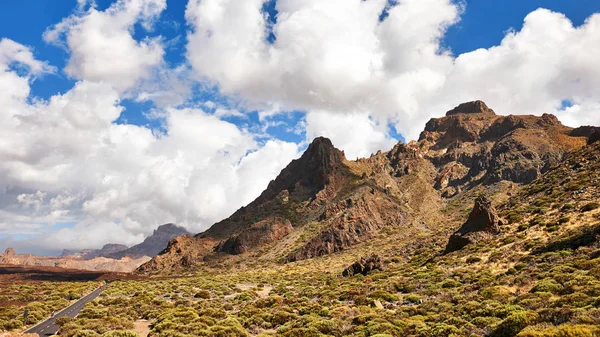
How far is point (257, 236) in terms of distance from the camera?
130m

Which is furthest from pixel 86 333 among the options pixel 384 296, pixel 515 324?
pixel 515 324

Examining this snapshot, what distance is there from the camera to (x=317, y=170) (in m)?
166

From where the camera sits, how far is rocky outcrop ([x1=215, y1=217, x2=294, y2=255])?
126 meters

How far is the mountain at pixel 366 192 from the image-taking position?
396ft

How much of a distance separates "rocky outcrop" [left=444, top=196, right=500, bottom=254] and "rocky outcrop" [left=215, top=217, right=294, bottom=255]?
85.3m

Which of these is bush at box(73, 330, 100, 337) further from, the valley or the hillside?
the hillside

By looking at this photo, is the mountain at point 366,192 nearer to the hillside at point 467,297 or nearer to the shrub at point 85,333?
the hillside at point 467,297

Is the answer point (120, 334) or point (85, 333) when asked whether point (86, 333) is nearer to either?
point (85, 333)

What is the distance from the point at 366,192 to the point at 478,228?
8854 cm

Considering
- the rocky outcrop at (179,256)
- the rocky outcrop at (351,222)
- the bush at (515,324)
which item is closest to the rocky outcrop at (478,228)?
the bush at (515,324)

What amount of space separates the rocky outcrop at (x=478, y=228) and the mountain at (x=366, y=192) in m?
55.5

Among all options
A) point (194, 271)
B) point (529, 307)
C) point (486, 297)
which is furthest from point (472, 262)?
point (194, 271)

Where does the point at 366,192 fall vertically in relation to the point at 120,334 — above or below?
above

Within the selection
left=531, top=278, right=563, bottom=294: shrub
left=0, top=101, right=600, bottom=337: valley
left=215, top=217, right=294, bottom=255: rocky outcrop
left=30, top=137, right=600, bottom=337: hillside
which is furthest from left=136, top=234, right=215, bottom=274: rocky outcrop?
left=531, top=278, right=563, bottom=294: shrub
